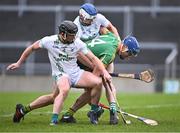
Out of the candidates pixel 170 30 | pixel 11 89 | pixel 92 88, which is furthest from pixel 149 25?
pixel 92 88

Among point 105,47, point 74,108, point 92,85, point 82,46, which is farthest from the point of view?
point 74,108

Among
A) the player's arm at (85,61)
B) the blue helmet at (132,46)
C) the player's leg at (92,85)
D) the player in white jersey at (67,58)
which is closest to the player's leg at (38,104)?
the player in white jersey at (67,58)

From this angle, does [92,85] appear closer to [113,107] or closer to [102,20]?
[113,107]

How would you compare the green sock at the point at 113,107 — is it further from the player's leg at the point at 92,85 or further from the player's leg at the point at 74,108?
the player's leg at the point at 74,108

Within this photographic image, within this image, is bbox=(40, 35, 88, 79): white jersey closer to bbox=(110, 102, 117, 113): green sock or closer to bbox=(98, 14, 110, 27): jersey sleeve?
bbox=(110, 102, 117, 113): green sock

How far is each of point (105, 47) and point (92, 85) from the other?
0.84 metres

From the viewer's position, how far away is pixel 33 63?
3169 cm

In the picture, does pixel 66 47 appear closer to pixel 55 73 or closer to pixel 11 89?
pixel 55 73

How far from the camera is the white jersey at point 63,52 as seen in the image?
12656 millimetres

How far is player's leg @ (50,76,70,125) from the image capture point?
12.2 m

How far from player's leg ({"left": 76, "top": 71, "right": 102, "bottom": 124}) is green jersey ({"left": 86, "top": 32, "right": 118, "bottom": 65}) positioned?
53cm

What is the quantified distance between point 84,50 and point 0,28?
25599 mm

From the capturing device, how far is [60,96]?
12.3 m

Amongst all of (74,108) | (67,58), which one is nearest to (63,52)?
(67,58)
